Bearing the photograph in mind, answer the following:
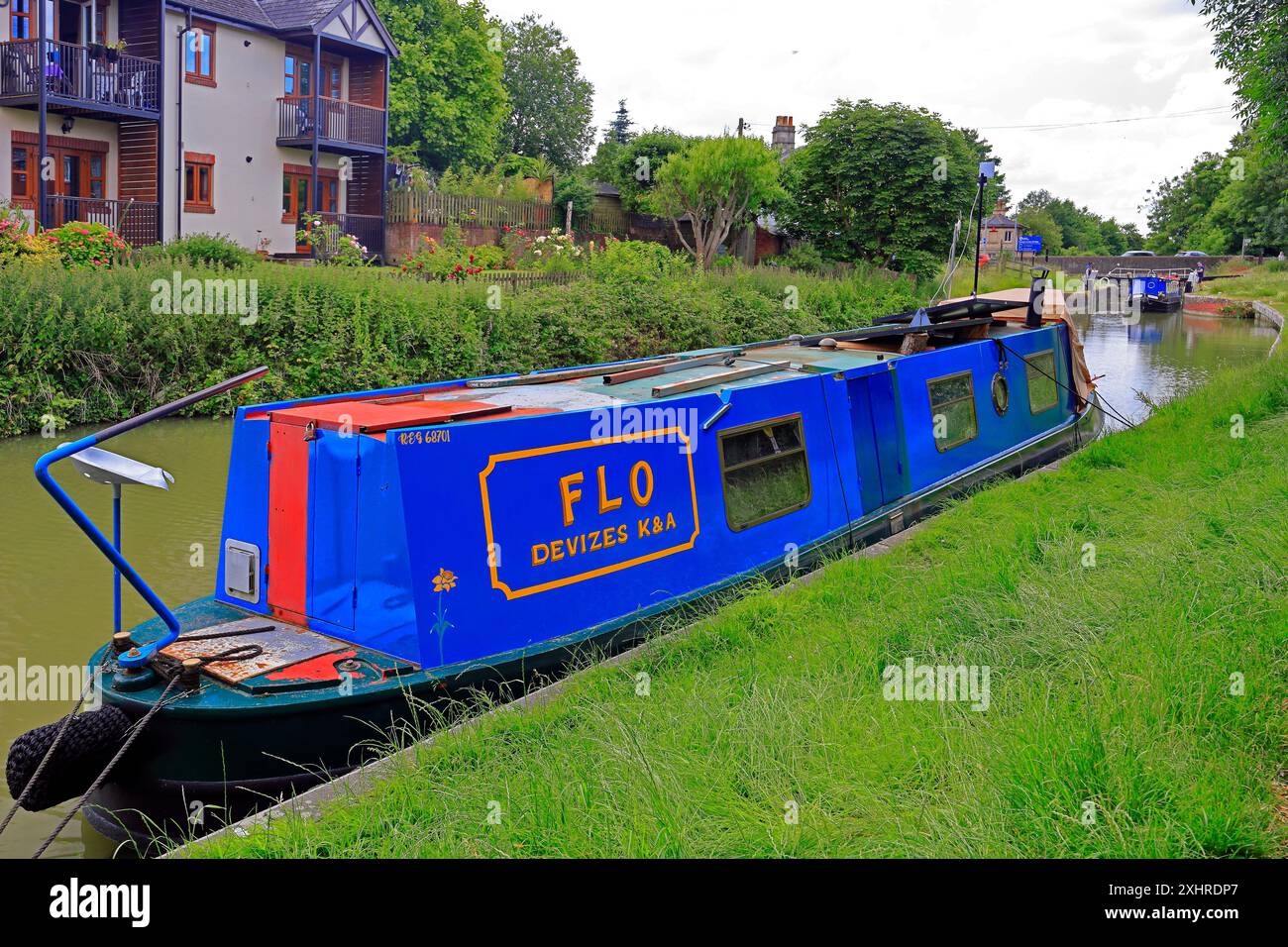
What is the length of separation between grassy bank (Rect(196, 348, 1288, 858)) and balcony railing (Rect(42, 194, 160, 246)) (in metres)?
19.3

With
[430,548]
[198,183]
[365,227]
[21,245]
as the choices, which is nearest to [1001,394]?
[430,548]

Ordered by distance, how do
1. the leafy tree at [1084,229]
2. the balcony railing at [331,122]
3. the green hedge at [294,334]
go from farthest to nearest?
the leafy tree at [1084,229] → the balcony railing at [331,122] → the green hedge at [294,334]

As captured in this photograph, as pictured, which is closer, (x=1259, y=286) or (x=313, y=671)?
(x=313, y=671)

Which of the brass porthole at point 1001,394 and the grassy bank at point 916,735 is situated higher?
the brass porthole at point 1001,394

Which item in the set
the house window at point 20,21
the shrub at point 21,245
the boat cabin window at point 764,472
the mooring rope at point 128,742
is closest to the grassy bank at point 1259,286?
the boat cabin window at point 764,472

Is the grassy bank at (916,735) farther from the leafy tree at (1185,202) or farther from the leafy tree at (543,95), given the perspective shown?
the leafy tree at (1185,202)

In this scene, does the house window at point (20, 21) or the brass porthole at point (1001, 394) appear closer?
the brass porthole at point (1001, 394)

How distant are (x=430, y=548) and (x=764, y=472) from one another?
2849 mm

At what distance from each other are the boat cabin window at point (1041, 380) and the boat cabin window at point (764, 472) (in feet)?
15.2

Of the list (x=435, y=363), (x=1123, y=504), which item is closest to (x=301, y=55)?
(x=435, y=363)

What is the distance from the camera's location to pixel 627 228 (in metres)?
34.1

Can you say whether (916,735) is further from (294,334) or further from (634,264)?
(634,264)

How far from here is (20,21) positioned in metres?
22.2

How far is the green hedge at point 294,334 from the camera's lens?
43.2ft
